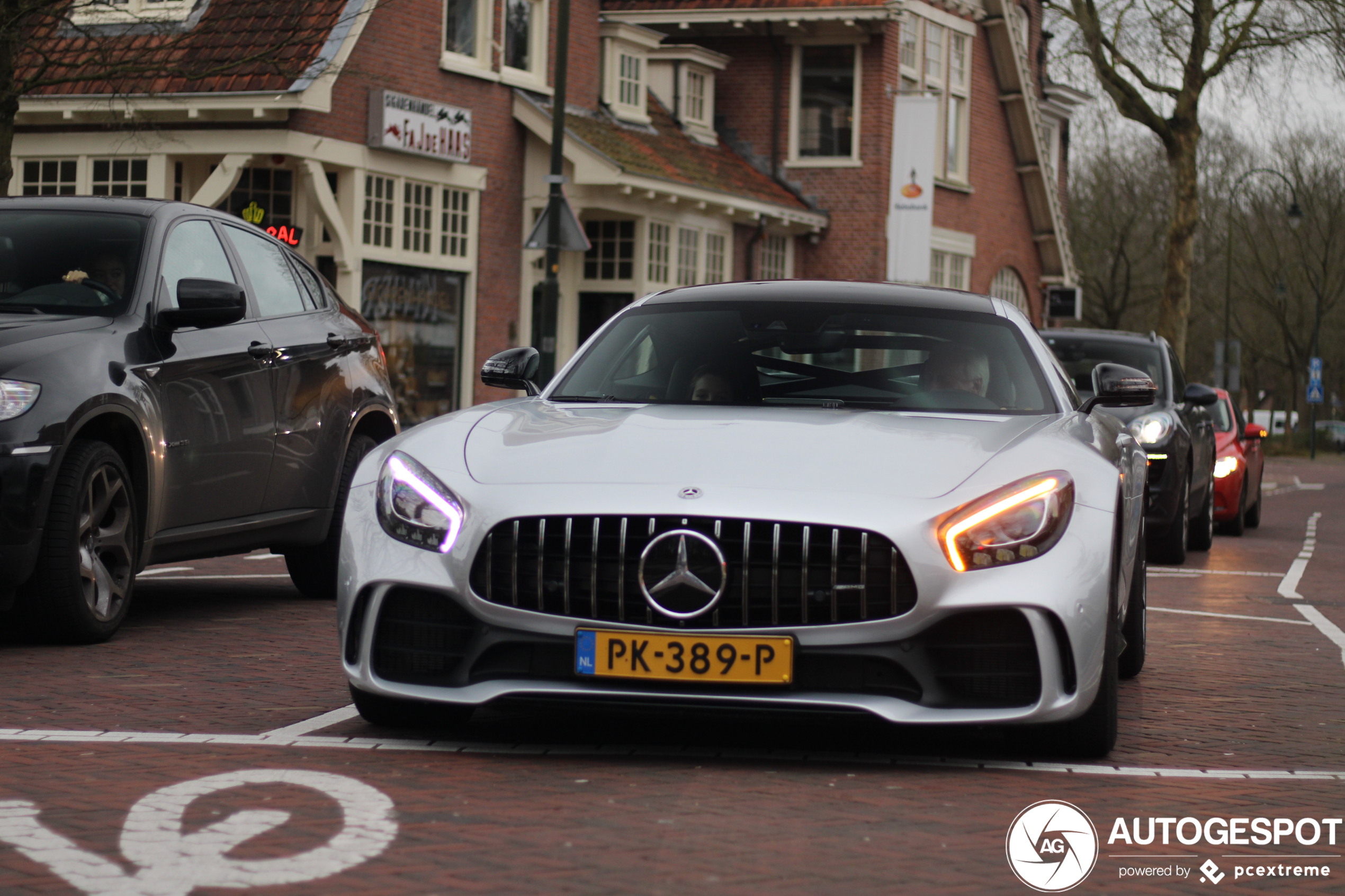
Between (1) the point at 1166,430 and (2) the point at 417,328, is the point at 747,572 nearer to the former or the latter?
(1) the point at 1166,430

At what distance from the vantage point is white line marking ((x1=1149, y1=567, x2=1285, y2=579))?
43.9 feet

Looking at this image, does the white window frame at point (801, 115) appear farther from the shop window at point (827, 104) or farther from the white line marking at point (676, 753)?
the white line marking at point (676, 753)

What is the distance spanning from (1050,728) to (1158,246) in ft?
200

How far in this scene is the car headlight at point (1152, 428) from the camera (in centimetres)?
1329

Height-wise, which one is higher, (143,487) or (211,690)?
(143,487)

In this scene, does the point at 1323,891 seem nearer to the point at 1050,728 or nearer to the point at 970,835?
the point at 970,835

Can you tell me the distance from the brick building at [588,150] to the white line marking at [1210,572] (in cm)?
872

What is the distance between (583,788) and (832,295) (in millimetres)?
2544

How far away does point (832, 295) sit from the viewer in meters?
6.77

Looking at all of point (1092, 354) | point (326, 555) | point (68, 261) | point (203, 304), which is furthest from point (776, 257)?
point (203, 304)

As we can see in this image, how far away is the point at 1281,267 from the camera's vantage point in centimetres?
6419

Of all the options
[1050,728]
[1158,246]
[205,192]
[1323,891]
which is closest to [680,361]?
[1050,728]

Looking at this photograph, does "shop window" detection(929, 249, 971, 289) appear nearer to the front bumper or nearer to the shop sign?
the shop sign

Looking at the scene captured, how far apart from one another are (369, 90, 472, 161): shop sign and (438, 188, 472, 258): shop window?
56 centimetres
